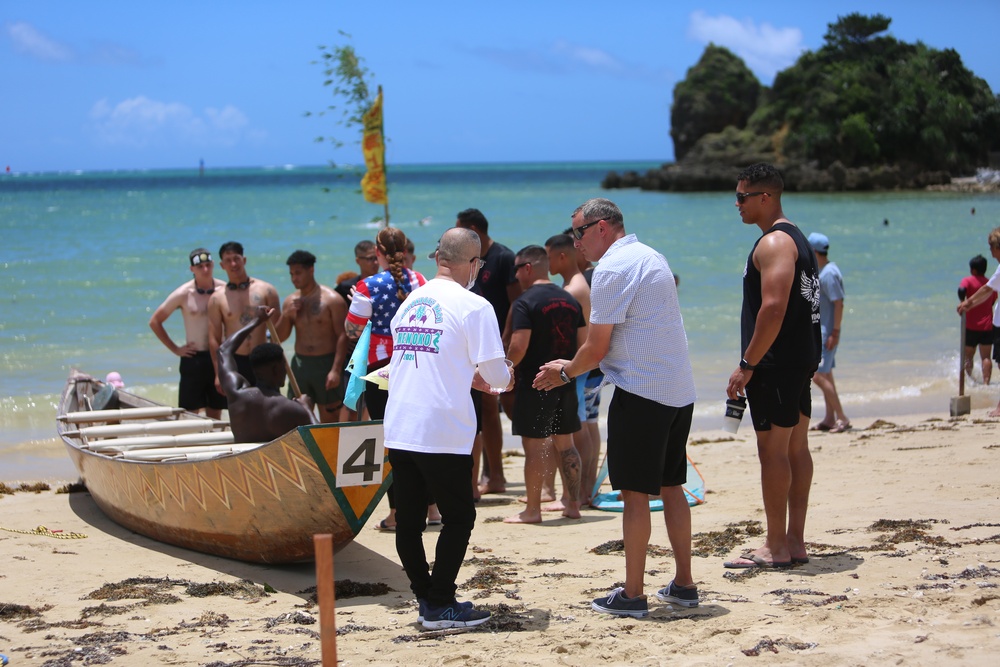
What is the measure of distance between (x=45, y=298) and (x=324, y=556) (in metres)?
21.3

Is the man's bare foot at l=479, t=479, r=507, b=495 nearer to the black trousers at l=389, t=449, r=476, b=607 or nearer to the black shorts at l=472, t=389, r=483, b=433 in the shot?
the black shorts at l=472, t=389, r=483, b=433

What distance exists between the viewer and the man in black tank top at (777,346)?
510cm

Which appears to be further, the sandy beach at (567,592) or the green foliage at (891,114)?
the green foliage at (891,114)

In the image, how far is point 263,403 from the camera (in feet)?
21.2

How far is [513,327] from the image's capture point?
6.80m

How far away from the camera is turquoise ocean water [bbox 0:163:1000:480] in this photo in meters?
13.2

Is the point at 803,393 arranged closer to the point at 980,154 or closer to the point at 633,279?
the point at 633,279

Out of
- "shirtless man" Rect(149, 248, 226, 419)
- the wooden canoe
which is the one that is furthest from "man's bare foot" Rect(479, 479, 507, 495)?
"shirtless man" Rect(149, 248, 226, 419)

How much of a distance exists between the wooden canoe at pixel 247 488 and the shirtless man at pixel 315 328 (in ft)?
3.27

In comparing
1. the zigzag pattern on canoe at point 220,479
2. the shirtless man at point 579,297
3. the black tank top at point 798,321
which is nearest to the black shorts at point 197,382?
the zigzag pattern on canoe at point 220,479

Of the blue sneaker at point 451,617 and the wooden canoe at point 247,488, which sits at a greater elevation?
the wooden canoe at point 247,488

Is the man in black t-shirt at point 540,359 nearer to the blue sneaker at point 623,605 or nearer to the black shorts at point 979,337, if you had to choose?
the blue sneaker at point 623,605

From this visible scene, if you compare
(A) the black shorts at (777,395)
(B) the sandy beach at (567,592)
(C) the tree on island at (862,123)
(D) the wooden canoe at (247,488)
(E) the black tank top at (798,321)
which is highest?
(C) the tree on island at (862,123)

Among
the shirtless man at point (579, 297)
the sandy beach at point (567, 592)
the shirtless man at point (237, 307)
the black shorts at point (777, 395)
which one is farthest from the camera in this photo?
the shirtless man at point (237, 307)
